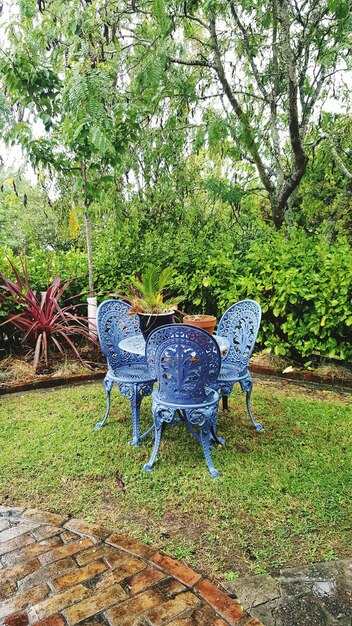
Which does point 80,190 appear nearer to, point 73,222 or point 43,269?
point 73,222

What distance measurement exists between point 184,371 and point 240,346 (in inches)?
35.3

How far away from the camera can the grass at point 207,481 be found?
6.32 feet

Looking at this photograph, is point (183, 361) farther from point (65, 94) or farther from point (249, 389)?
point (65, 94)

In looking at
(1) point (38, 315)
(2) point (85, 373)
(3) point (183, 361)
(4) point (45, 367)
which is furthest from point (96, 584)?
(1) point (38, 315)

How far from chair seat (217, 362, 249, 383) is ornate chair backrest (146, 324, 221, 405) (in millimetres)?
411

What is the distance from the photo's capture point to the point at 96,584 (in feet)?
5.46

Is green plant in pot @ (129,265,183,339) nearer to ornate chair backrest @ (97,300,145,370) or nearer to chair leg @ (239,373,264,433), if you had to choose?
ornate chair backrest @ (97,300,145,370)

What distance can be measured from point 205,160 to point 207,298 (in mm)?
2771

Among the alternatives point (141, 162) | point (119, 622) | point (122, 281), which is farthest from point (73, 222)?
point (119, 622)

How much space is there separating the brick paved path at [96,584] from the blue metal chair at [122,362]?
0.94 meters

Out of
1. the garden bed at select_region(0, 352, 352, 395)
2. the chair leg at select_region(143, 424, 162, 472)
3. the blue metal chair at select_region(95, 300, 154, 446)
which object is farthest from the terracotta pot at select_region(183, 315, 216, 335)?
the garden bed at select_region(0, 352, 352, 395)

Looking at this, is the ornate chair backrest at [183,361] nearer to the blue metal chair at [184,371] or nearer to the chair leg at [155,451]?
the blue metal chair at [184,371]

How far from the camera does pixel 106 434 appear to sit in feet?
9.90

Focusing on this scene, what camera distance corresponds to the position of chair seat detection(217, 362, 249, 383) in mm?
2883
